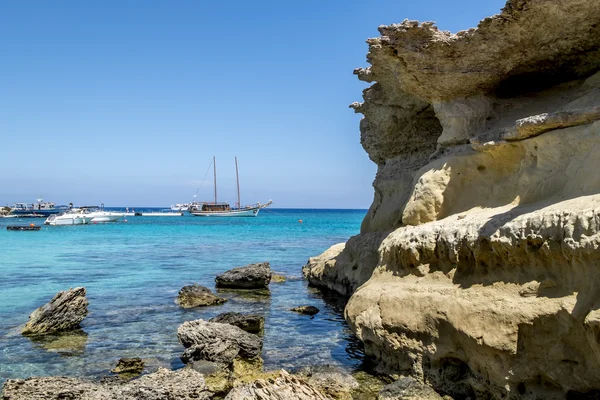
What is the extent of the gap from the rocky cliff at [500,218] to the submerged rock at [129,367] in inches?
182

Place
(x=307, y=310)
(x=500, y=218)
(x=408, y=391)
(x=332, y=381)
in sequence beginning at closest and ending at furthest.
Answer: (x=408, y=391) → (x=500, y=218) → (x=332, y=381) → (x=307, y=310)

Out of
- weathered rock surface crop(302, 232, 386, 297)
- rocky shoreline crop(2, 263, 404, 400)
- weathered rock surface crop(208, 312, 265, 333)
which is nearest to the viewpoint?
rocky shoreline crop(2, 263, 404, 400)

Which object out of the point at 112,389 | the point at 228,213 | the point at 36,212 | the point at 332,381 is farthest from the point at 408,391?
the point at 36,212

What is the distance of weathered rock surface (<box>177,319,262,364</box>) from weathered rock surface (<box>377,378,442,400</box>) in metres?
3.63

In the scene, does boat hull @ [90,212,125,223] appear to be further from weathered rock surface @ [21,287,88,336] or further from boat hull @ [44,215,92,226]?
weathered rock surface @ [21,287,88,336]

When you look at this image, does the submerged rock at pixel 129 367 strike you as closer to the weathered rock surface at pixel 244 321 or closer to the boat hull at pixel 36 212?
the weathered rock surface at pixel 244 321

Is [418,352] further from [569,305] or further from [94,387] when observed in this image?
[94,387]

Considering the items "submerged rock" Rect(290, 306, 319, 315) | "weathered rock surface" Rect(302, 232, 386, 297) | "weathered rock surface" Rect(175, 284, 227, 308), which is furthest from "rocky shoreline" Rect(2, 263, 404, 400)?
"weathered rock surface" Rect(302, 232, 386, 297)

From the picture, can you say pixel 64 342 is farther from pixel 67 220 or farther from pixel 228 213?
pixel 228 213

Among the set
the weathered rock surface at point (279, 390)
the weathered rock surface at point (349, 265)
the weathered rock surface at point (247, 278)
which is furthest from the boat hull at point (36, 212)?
the weathered rock surface at point (279, 390)

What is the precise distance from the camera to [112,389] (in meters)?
8.43

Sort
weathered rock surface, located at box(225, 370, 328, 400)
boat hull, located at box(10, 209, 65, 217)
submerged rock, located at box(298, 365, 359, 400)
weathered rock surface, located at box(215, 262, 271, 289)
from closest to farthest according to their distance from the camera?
weathered rock surface, located at box(225, 370, 328, 400) < submerged rock, located at box(298, 365, 359, 400) < weathered rock surface, located at box(215, 262, 271, 289) < boat hull, located at box(10, 209, 65, 217)

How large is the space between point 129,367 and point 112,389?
89.8 inches

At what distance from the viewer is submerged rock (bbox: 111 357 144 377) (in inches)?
412
